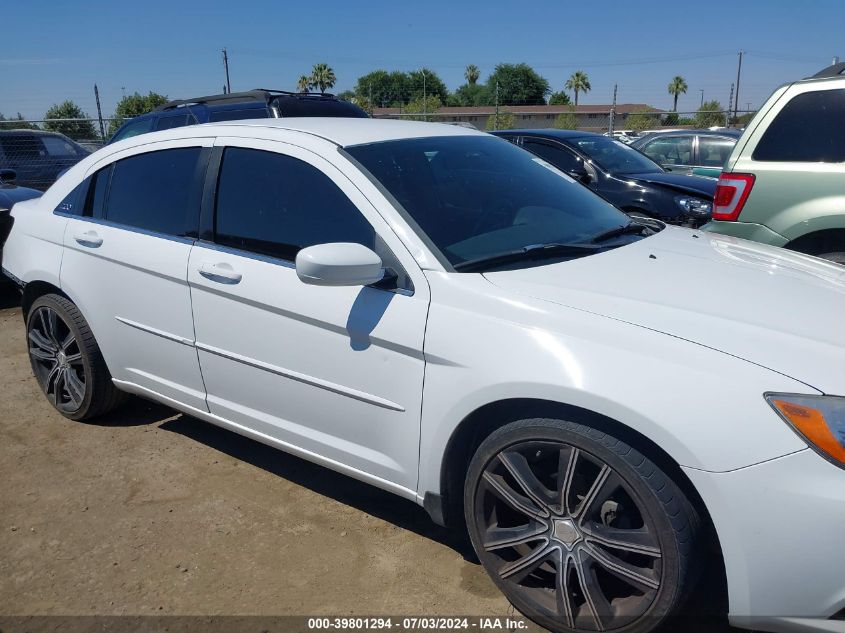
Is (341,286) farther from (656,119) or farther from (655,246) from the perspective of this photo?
(656,119)

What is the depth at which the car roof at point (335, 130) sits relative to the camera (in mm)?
3049

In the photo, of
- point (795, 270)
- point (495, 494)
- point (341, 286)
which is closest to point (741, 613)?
point (495, 494)

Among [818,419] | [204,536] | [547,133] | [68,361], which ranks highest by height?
[547,133]

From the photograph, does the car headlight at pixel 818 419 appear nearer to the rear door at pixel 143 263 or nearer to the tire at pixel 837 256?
the rear door at pixel 143 263

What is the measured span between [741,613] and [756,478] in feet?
1.37

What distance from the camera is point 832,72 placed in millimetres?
4539

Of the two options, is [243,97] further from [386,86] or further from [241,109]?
[386,86]

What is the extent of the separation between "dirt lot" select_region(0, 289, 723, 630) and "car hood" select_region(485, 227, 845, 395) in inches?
46.0

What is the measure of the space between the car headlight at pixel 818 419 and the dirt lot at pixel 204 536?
121 centimetres

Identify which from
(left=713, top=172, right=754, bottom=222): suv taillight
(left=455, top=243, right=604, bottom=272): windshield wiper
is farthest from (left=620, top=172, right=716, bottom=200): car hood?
(left=455, top=243, right=604, bottom=272): windshield wiper

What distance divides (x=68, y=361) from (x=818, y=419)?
3.70 m

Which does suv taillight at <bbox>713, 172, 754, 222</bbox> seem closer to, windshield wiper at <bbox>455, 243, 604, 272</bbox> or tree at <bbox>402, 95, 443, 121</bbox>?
windshield wiper at <bbox>455, 243, 604, 272</bbox>

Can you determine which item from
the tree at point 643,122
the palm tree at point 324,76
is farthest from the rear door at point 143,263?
the palm tree at point 324,76

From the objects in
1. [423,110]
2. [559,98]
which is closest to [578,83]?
[559,98]
